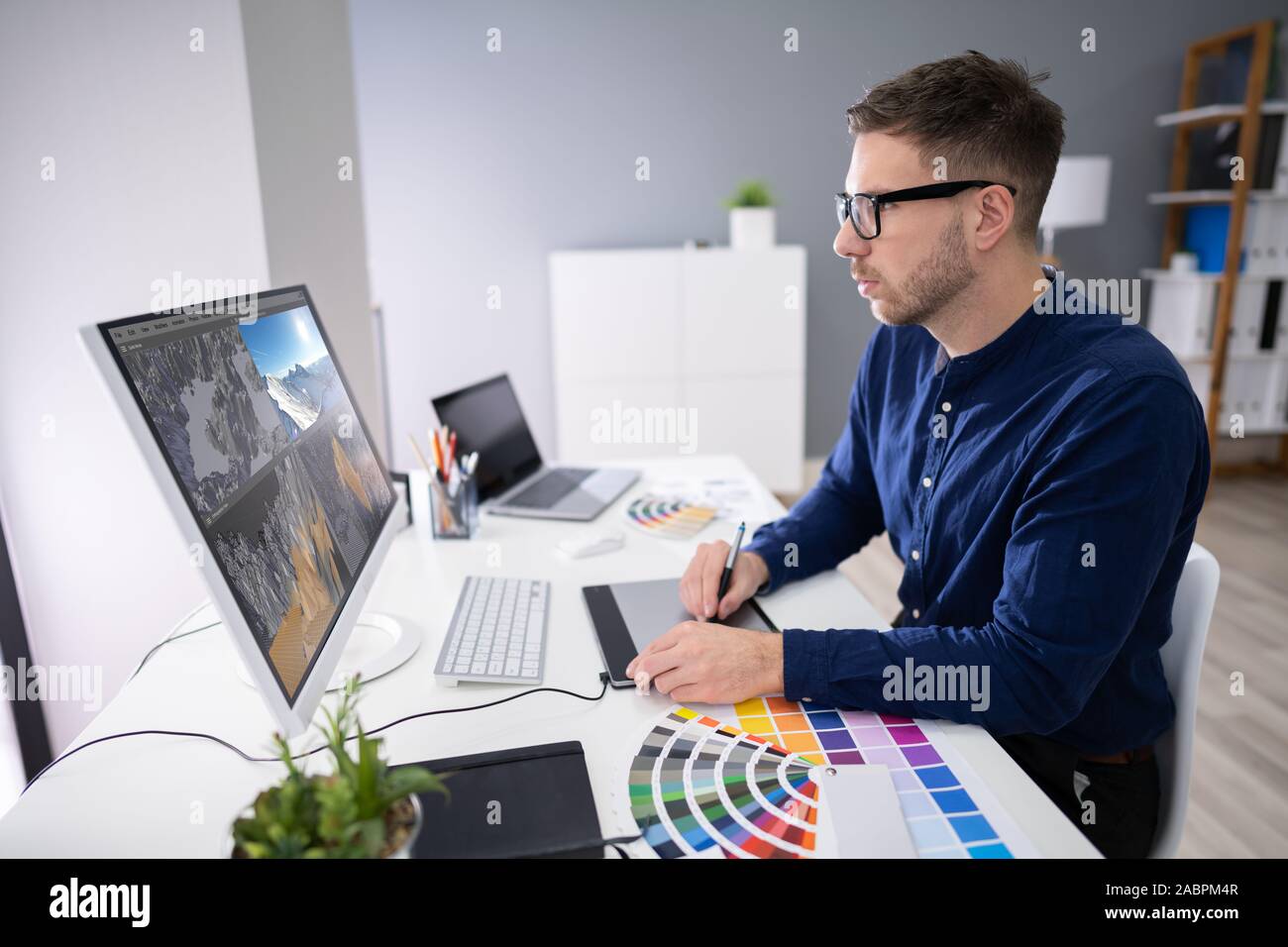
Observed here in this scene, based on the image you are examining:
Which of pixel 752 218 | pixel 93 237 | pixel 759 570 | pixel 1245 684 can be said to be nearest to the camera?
pixel 759 570

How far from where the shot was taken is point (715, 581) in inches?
48.6

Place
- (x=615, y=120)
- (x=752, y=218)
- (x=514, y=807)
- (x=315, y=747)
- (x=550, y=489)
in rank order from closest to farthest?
(x=514, y=807) < (x=315, y=747) < (x=550, y=489) < (x=752, y=218) < (x=615, y=120)

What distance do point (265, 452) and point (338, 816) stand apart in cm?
44

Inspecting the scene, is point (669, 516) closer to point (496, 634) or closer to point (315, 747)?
point (496, 634)

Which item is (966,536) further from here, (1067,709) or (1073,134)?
(1073,134)

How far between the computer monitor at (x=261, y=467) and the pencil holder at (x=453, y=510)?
1.29 ft

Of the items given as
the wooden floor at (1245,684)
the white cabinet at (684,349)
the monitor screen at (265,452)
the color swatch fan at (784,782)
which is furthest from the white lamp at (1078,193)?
the monitor screen at (265,452)

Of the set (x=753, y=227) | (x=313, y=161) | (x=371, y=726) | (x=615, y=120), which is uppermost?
(x=615, y=120)

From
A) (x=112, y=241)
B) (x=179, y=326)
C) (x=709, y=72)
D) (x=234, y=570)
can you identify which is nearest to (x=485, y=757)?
(x=234, y=570)

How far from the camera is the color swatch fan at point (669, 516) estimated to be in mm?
1618

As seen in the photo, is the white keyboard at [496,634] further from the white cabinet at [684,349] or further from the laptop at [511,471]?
the white cabinet at [684,349]

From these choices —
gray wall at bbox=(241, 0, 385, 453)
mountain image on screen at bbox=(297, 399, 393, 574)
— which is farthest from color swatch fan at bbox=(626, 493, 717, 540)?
gray wall at bbox=(241, 0, 385, 453)

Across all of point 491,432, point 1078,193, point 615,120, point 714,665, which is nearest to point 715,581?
→ point 714,665

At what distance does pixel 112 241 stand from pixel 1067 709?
1735mm
